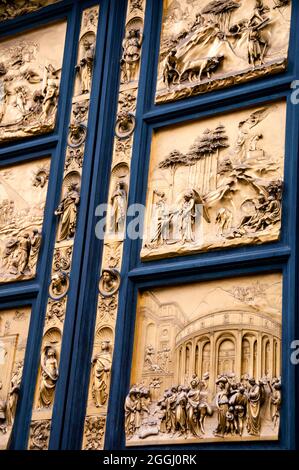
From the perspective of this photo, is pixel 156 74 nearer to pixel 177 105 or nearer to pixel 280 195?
pixel 177 105

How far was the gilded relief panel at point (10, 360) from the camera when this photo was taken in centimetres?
1039

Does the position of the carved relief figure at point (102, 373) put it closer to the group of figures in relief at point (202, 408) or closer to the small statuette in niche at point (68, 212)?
the group of figures in relief at point (202, 408)

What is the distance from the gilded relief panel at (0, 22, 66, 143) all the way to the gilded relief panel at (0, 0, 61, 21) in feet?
0.90

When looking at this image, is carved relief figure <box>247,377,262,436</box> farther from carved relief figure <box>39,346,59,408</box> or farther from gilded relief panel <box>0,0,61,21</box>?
gilded relief panel <box>0,0,61,21</box>

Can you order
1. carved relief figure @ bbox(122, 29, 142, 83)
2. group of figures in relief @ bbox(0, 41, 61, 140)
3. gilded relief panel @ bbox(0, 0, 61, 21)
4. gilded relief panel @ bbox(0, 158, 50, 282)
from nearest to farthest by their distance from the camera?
gilded relief panel @ bbox(0, 158, 50, 282)
carved relief figure @ bbox(122, 29, 142, 83)
group of figures in relief @ bbox(0, 41, 61, 140)
gilded relief panel @ bbox(0, 0, 61, 21)

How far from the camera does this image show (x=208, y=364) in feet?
31.1

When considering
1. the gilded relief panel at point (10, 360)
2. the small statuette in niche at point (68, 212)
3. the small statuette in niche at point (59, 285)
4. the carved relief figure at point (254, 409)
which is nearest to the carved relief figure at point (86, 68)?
the small statuette in niche at point (68, 212)

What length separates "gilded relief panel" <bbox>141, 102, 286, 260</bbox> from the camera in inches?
385

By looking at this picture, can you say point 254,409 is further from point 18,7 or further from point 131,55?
point 18,7

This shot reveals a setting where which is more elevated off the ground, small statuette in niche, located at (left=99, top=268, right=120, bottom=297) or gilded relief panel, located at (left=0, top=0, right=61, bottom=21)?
gilded relief panel, located at (left=0, top=0, right=61, bottom=21)

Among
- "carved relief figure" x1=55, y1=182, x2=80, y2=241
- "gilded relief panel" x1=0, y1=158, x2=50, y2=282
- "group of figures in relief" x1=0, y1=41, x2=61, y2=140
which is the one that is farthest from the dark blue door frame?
"group of figures in relief" x1=0, y1=41, x2=61, y2=140

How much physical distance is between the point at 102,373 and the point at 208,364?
41.7 inches

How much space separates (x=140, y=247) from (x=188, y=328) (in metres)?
1.04

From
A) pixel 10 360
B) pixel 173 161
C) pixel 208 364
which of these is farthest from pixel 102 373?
pixel 173 161
